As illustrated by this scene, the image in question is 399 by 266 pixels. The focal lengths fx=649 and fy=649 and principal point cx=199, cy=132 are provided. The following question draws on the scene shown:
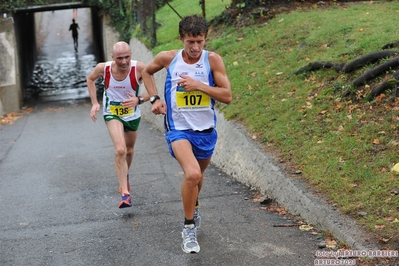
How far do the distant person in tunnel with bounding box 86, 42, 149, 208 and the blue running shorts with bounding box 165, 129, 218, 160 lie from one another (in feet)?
5.20

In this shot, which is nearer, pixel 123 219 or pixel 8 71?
pixel 123 219

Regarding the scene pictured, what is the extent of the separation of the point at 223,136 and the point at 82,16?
43.5 metres

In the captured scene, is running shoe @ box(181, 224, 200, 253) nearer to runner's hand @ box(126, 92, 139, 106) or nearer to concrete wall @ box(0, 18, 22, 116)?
runner's hand @ box(126, 92, 139, 106)

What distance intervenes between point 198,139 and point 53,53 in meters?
Answer: 37.1

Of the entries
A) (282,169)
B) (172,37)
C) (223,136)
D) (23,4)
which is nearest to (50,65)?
(23,4)

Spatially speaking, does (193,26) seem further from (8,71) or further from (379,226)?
(8,71)

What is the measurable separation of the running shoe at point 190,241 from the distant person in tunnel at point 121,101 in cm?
178

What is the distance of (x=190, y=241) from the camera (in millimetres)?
5949

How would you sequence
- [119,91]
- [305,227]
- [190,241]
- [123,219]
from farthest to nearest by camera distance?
1. [119,91]
2. [123,219]
3. [305,227]
4. [190,241]

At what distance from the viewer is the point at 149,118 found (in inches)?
660

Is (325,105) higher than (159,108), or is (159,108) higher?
(159,108)

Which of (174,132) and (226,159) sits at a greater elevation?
(174,132)

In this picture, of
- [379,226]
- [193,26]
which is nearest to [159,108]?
[193,26]

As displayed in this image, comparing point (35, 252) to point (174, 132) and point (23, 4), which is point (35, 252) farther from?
point (23, 4)
